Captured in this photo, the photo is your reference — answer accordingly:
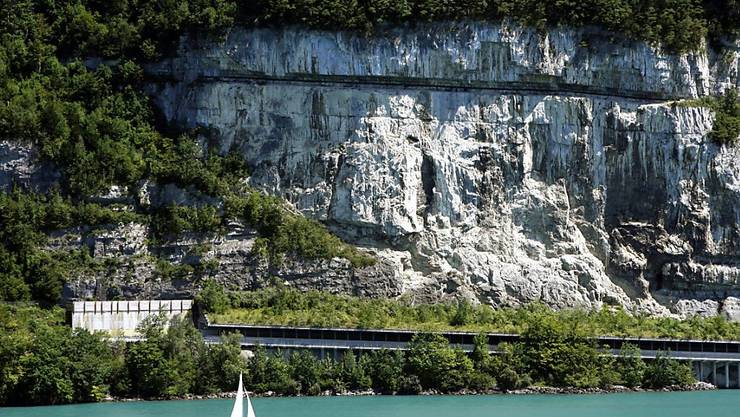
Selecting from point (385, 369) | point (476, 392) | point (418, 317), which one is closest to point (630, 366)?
point (476, 392)

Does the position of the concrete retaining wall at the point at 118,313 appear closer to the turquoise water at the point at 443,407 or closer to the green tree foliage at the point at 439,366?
the turquoise water at the point at 443,407

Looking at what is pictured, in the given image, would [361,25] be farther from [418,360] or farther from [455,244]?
[418,360]

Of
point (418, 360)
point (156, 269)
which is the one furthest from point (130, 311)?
point (418, 360)

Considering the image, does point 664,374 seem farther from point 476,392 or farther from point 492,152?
point 492,152

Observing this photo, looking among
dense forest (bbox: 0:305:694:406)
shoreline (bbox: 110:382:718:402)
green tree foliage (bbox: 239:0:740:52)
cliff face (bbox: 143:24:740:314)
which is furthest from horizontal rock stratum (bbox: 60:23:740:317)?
shoreline (bbox: 110:382:718:402)

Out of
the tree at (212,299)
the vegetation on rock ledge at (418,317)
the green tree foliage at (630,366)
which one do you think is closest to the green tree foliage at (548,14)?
the vegetation on rock ledge at (418,317)

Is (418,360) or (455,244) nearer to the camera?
(418,360)

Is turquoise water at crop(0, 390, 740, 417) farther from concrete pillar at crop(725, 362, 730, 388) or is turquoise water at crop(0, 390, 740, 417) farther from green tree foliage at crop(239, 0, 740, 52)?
green tree foliage at crop(239, 0, 740, 52)
